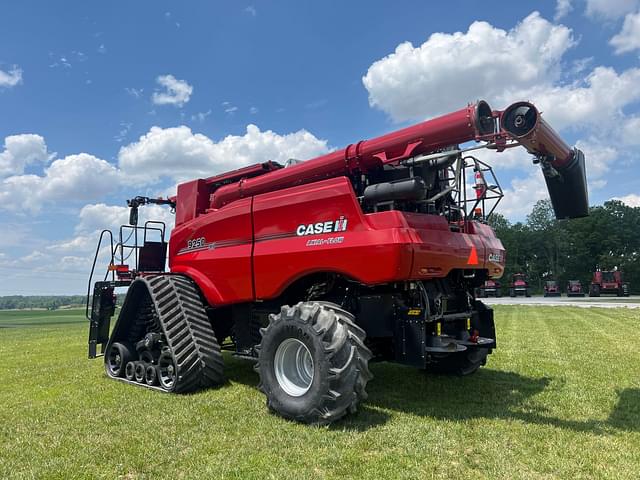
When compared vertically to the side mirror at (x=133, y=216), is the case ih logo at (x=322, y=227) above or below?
below

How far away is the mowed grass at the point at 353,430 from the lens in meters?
4.12

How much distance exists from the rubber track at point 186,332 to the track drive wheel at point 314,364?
1.26 metres

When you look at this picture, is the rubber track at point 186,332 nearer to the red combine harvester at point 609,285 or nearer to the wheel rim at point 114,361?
the wheel rim at point 114,361

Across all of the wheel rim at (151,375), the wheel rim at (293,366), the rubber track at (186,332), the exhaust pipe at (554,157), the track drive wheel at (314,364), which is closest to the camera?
the exhaust pipe at (554,157)

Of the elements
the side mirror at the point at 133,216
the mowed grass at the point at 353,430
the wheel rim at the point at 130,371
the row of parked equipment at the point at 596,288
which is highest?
the side mirror at the point at 133,216

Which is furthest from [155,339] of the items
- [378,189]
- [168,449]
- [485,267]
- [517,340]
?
[517,340]

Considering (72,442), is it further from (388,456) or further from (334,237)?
(334,237)

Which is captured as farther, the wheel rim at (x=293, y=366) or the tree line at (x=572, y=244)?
the tree line at (x=572, y=244)

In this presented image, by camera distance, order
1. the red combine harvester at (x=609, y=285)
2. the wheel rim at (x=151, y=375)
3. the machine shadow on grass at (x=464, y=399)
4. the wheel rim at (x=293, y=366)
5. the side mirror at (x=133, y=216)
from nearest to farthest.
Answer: the machine shadow on grass at (x=464, y=399), the wheel rim at (x=293, y=366), the wheel rim at (x=151, y=375), the side mirror at (x=133, y=216), the red combine harvester at (x=609, y=285)

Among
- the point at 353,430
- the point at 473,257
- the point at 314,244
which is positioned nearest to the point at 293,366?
the point at 353,430

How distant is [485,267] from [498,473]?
3495 millimetres

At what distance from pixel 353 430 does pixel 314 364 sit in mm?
770

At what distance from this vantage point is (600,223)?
68812 mm

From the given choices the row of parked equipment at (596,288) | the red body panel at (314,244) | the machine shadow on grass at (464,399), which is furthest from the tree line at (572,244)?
the red body panel at (314,244)
